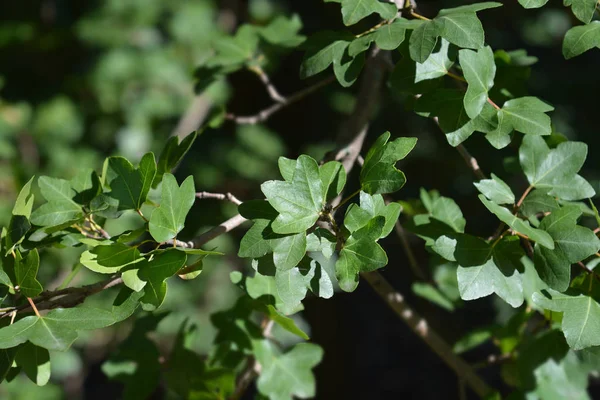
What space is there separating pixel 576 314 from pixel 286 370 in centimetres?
52

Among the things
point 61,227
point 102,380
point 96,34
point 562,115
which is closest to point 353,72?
point 61,227

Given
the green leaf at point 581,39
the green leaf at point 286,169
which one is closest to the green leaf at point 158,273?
the green leaf at point 286,169

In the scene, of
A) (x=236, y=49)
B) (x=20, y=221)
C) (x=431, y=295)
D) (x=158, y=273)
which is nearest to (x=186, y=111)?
(x=236, y=49)

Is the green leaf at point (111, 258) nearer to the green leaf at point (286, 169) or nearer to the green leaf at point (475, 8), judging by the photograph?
the green leaf at point (286, 169)

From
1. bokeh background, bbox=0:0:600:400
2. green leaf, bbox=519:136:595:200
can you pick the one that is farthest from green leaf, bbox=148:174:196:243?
bokeh background, bbox=0:0:600:400

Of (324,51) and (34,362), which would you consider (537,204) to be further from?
(34,362)

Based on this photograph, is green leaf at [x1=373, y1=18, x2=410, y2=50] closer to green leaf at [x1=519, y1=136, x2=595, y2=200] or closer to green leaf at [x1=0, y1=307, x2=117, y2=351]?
green leaf at [x1=519, y1=136, x2=595, y2=200]

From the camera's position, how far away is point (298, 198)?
751 millimetres

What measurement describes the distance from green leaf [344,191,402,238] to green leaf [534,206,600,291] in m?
0.19

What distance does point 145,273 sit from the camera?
29.5 inches

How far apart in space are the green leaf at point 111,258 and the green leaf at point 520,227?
0.39m

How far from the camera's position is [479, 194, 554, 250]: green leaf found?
2.47 feet

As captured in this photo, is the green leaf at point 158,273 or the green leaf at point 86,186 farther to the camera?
the green leaf at point 86,186

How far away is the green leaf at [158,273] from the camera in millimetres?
738
